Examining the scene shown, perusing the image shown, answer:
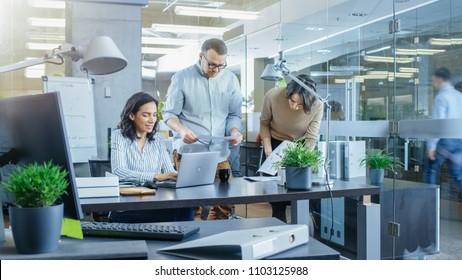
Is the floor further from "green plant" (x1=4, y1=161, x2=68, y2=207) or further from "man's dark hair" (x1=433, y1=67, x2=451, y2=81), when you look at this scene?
"green plant" (x1=4, y1=161, x2=68, y2=207)

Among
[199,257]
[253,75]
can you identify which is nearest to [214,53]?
[199,257]

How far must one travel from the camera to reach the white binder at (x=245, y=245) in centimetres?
109

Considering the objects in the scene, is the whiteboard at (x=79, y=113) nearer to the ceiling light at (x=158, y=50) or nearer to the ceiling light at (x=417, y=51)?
the ceiling light at (x=158, y=50)

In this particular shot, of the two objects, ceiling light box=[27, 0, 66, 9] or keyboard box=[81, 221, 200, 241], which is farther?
ceiling light box=[27, 0, 66, 9]

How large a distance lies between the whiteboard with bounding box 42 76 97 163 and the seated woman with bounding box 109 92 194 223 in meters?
2.21

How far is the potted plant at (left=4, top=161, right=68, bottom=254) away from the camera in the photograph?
3.58 feet

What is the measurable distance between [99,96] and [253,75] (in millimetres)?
1861

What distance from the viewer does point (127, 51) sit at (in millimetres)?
5566

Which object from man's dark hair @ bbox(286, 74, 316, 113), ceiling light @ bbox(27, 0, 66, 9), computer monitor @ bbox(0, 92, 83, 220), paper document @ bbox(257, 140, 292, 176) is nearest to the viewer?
computer monitor @ bbox(0, 92, 83, 220)

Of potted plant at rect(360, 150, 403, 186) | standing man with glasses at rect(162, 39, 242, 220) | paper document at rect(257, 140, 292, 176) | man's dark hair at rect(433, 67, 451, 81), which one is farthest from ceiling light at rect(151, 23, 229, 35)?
paper document at rect(257, 140, 292, 176)

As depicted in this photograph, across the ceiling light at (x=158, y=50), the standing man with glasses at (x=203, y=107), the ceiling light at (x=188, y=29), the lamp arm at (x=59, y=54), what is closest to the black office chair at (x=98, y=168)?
the standing man with glasses at (x=203, y=107)

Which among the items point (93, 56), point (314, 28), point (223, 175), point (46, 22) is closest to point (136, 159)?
point (223, 175)

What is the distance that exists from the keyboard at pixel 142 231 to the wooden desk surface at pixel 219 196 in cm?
61

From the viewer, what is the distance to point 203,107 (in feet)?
11.5
